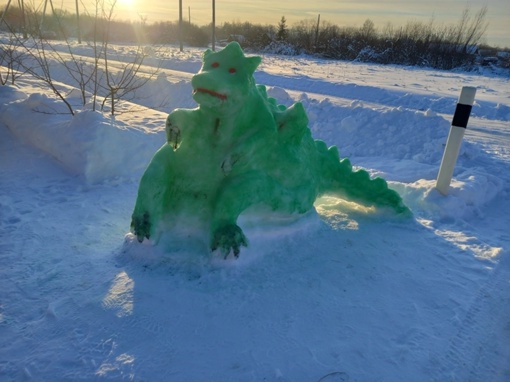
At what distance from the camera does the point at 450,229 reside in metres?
3.58

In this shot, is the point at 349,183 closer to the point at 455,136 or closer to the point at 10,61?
the point at 455,136

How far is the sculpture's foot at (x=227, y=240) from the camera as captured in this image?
8.05 feet

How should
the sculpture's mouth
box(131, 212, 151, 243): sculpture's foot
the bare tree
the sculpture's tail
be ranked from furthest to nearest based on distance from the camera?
the bare tree → the sculpture's tail → box(131, 212, 151, 243): sculpture's foot → the sculpture's mouth

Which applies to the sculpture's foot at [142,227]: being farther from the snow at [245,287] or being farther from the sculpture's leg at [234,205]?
the sculpture's leg at [234,205]

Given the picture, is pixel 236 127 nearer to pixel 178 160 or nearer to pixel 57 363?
pixel 178 160

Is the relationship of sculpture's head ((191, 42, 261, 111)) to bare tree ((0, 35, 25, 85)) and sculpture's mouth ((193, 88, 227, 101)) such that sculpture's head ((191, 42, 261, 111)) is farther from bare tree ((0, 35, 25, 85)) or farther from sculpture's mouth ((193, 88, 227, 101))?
bare tree ((0, 35, 25, 85))

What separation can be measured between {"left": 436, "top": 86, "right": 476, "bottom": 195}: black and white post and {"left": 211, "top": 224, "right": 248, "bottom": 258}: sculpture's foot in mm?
2597

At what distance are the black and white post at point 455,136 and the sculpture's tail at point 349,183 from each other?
2.59ft

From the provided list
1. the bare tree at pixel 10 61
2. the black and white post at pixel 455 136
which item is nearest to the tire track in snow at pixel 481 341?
the black and white post at pixel 455 136

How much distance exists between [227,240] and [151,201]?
1.99 ft

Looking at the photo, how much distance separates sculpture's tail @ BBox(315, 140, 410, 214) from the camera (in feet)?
11.3

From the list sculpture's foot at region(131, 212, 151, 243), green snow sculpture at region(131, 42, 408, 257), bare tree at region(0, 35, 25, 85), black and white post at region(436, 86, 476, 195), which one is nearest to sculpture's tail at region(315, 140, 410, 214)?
green snow sculpture at region(131, 42, 408, 257)

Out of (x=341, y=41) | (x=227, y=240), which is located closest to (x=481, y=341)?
(x=227, y=240)

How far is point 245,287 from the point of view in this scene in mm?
2424
